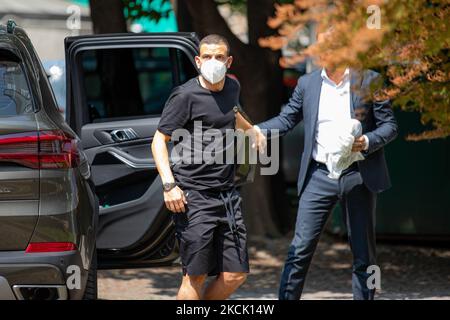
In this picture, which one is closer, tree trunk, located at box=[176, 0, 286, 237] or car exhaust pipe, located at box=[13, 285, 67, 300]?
car exhaust pipe, located at box=[13, 285, 67, 300]

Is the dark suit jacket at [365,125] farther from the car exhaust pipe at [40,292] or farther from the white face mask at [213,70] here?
the car exhaust pipe at [40,292]

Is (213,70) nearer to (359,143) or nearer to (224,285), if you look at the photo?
(359,143)

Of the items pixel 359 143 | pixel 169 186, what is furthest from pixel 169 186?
pixel 359 143

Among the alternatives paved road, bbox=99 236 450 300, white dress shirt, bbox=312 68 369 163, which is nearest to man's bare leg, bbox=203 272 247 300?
white dress shirt, bbox=312 68 369 163

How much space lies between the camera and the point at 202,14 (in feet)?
34.6

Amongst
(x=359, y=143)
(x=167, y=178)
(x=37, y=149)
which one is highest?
(x=37, y=149)

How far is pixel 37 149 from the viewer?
5.61 m

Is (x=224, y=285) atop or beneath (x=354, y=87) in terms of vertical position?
beneath

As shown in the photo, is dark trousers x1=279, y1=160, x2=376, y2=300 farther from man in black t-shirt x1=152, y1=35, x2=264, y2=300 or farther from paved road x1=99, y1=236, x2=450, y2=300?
paved road x1=99, y1=236, x2=450, y2=300

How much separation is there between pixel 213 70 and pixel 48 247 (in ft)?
4.38

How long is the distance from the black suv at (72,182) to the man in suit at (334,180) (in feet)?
1.64

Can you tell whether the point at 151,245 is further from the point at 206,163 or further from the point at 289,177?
the point at 289,177

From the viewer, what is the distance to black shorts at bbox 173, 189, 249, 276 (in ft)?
19.8
